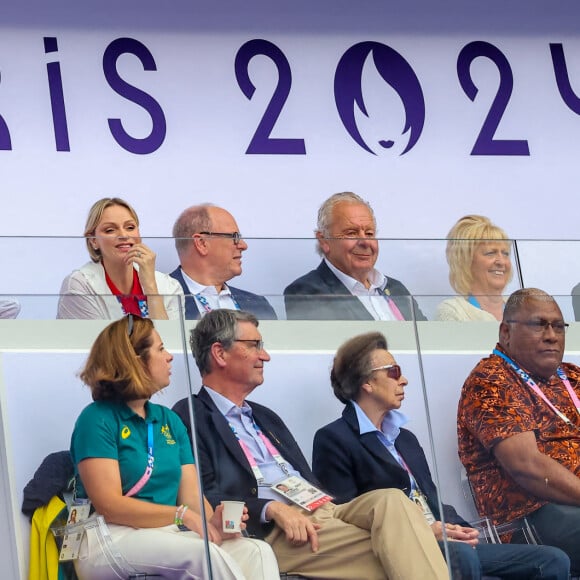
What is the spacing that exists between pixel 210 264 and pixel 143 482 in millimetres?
949

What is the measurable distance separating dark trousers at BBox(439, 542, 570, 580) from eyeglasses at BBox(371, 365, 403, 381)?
0.50 m

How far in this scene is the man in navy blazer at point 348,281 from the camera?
4.66m

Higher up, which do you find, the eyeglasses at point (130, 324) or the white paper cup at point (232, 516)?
the eyeglasses at point (130, 324)

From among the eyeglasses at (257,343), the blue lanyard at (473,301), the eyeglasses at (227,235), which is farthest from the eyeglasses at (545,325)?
the eyeglasses at (227,235)

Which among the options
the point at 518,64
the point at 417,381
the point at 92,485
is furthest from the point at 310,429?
the point at 518,64

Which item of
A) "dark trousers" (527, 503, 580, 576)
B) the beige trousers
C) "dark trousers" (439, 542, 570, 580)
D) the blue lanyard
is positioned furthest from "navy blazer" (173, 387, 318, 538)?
the blue lanyard

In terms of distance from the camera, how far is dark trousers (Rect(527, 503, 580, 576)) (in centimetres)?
443

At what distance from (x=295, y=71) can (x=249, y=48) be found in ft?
0.86

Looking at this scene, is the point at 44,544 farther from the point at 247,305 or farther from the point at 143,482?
the point at 247,305

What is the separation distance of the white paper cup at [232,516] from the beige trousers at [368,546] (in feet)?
0.32

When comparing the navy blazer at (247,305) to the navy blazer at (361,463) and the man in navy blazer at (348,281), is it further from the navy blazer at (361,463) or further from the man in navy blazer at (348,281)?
the navy blazer at (361,463)

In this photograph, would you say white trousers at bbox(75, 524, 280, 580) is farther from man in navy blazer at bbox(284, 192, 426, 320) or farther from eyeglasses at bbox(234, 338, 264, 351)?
man in navy blazer at bbox(284, 192, 426, 320)

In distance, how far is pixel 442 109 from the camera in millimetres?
8281

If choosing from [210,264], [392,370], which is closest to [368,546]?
[392,370]
